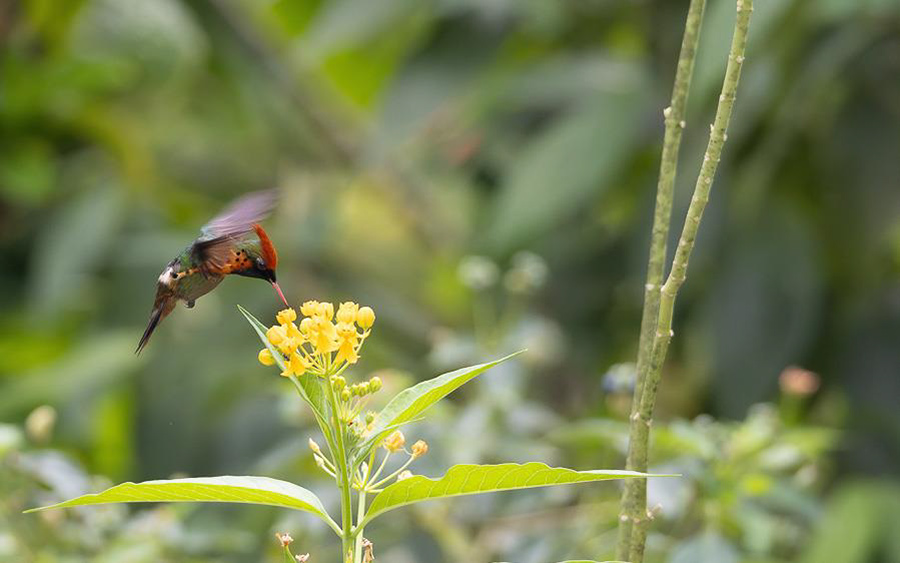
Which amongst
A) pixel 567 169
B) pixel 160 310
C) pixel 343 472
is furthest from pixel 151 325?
pixel 567 169

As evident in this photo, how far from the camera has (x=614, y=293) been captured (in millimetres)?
1801

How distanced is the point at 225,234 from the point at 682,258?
0.63 ft

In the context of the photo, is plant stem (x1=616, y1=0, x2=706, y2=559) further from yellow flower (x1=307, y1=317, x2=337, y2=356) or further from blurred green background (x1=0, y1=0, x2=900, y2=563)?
blurred green background (x1=0, y1=0, x2=900, y2=563)

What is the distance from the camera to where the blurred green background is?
133 centimetres

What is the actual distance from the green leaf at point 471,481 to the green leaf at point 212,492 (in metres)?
0.03

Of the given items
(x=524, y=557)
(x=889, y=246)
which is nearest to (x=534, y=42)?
(x=889, y=246)

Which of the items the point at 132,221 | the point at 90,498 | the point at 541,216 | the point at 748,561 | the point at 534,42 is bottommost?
the point at 90,498

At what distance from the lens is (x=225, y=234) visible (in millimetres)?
559

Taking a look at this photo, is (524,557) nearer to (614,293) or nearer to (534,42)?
(614,293)

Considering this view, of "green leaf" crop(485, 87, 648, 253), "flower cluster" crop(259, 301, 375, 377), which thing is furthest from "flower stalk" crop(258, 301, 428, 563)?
"green leaf" crop(485, 87, 648, 253)

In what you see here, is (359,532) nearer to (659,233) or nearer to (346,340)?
(346,340)

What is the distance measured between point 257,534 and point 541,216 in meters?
0.52

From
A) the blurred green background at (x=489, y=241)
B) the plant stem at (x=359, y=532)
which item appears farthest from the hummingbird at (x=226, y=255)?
the blurred green background at (x=489, y=241)

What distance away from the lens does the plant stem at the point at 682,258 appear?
0.49 meters
